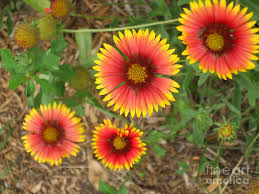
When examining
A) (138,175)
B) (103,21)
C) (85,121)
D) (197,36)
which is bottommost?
(138,175)

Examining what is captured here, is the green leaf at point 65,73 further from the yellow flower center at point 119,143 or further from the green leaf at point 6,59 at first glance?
the yellow flower center at point 119,143

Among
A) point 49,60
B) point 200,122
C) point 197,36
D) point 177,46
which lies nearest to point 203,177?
point 200,122

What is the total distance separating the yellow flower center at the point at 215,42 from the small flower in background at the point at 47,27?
1.22 metres

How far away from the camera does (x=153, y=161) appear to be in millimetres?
2820

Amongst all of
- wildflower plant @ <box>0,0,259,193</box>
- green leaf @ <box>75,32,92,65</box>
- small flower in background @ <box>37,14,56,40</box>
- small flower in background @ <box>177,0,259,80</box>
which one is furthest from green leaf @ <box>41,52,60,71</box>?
small flower in background @ <box>177,0,259,80</box>

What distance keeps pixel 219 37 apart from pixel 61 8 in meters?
1.24

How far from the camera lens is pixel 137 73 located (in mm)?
1831

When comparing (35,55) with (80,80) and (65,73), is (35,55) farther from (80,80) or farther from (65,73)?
(80,80)

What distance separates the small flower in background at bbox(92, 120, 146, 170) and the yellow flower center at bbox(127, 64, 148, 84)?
14.5 inches

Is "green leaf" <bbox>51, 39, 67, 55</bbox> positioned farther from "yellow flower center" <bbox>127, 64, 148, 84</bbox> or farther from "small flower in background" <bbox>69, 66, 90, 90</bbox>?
"yellow flower center" <bbox>127, 64, 148, 84</bbox>

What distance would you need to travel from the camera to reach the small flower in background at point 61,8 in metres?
2.18

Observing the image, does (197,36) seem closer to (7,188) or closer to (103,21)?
(103,21)

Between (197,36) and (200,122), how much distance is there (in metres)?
0.80

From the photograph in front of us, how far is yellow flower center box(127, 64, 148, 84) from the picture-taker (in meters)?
1.83
